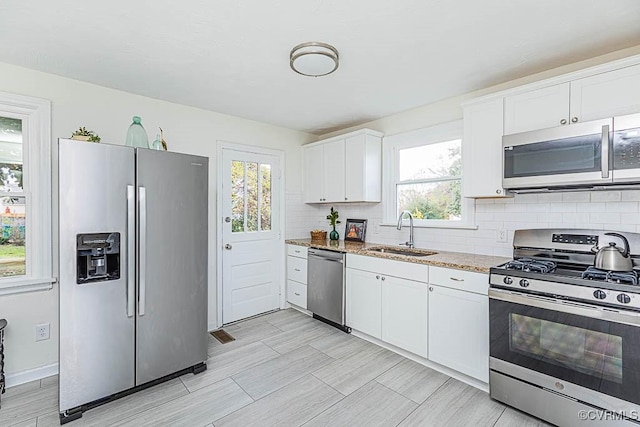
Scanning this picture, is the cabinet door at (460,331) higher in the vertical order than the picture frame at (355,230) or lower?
lower

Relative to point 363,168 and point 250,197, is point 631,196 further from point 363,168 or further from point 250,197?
point 250,197

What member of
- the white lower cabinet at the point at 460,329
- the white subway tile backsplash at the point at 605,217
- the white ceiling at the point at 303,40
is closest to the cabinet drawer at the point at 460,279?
the white lower cabinet at the point at 460,329

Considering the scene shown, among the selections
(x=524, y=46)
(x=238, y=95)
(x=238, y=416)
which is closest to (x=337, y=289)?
(x=238, y=416)

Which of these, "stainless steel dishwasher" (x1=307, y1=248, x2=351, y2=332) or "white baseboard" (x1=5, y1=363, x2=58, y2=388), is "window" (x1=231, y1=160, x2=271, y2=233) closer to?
"stainless steel dishwasher" (x1=307, y1=248, x2=351, y2=332)

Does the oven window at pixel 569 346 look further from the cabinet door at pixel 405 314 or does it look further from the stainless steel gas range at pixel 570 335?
the cabinet door at pixel 405 314

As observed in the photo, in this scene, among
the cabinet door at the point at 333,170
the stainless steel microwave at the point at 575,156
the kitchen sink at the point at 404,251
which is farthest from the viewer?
the cabinet door at the point at 333,170

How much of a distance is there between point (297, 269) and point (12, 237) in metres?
2.67

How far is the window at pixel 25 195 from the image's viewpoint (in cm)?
234

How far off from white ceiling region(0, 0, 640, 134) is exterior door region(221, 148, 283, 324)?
1074 millimetres

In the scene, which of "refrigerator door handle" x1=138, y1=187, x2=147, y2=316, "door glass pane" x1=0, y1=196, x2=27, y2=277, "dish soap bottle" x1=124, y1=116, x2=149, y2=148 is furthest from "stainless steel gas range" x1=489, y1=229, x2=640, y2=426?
"door glass pane" x1=0, y1=196, x2=27, y2=277

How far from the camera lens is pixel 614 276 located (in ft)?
5.56

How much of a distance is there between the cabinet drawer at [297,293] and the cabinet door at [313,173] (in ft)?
3.77

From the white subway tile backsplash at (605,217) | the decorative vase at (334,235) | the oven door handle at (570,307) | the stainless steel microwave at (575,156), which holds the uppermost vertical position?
the stainless steel microwave at (575,156)

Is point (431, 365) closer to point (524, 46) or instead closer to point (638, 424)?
point (638, 424)
